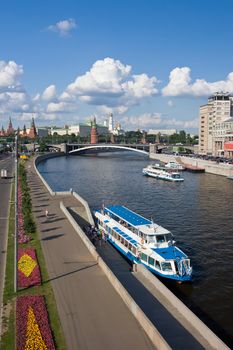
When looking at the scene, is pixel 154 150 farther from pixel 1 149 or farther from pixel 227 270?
pixel 227 270

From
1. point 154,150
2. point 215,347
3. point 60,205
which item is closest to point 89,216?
point 60,205

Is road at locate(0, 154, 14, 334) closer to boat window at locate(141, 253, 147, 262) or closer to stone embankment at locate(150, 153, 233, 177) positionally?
boat window at locate(141, 253, 147, 262)

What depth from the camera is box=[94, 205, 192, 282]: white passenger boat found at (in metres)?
24.6

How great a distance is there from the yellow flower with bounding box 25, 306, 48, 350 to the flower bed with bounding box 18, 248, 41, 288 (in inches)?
147

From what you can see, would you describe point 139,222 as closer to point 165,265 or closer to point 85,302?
point 165,265

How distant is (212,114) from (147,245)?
144379 mm

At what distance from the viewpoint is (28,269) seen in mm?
20812

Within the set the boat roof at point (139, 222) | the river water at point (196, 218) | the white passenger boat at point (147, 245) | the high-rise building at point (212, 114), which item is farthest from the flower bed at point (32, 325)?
the high-rise building at point (212, 114)

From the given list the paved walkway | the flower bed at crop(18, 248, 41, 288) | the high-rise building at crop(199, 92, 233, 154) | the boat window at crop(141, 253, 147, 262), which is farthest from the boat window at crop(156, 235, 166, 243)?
the high-rise building at crop(199, 92, 233, 154)

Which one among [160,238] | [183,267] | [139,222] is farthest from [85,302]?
[139,222]

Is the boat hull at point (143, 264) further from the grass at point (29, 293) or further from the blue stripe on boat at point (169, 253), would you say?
the grass at point (29, 293)

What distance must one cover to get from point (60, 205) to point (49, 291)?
21.4 m

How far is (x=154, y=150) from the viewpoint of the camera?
16738 cm

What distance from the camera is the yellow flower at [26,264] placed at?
20.5 metres
